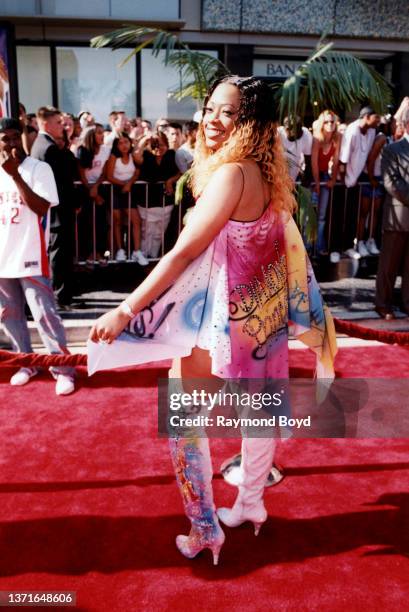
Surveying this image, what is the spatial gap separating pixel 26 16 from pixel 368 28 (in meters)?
7.58

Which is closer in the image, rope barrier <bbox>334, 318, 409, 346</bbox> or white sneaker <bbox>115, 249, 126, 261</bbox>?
rope barrier <bbox>334, 318, 409, 346</bbox>

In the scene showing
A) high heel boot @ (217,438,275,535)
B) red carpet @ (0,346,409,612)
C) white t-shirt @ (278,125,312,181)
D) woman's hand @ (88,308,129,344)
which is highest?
white t-shirt @ (278,125,312,181)

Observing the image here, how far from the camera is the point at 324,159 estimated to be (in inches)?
282

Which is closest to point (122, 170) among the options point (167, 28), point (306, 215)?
point (306, 215)

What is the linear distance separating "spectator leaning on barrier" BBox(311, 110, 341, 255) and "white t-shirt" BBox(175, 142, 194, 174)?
1.45 meters

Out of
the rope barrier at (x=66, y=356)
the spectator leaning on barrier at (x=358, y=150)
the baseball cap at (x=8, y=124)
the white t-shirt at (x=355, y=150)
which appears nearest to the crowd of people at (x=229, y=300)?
the rope barrier at (x=66, y=356)

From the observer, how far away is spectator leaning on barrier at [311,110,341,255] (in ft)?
23.1

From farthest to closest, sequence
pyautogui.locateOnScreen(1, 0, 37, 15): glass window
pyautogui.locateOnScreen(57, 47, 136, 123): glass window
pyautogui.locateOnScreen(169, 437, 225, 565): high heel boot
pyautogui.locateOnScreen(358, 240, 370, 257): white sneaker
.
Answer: pyautogui.locateOnScreen(57, 47, 136, 123): glass window, pyautogui.locateOnScreen(1, 0, 37, 15): glass window, pyautogui.locateOnScreen(358, 240, 370, 257): white sneaker, pyautogui.locateOnScreen(169, 437, 225, 565): high heel boot

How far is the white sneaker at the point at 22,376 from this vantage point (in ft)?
13.5

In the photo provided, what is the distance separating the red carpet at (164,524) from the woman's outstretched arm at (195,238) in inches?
38.7

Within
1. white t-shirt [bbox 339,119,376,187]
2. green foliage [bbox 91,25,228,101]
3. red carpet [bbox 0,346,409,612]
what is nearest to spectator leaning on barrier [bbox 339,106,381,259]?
white t-shirt [bbox 339,119,376,187]

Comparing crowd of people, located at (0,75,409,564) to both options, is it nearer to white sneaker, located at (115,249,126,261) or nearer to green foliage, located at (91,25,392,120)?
green foliage, located at (91,25,392,120)

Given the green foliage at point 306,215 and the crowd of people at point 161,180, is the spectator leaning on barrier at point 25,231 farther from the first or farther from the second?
the crowd of people at point 161,180

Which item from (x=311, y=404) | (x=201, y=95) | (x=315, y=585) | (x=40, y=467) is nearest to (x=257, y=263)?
(x=315, y=585)
